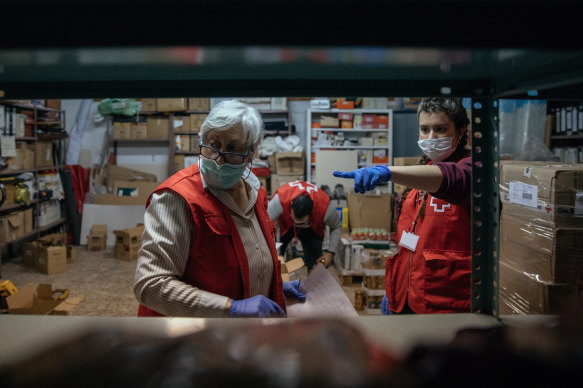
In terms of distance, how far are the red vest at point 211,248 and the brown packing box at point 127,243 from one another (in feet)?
14.5

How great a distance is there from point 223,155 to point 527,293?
3.91ft

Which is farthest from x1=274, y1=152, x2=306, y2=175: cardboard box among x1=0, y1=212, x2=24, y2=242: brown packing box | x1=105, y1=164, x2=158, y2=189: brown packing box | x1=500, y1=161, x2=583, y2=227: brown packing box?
x1=500, y1=161, x2=583, y2=227: brown packing box

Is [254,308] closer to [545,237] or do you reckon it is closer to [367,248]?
[545,237]

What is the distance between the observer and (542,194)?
1.35m

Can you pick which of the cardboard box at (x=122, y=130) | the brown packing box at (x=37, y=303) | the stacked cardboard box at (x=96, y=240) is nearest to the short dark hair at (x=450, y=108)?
the brown packing box at (x=37, y=303)

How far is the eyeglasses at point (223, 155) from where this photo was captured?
1.22 metres

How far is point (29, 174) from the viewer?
208 inches

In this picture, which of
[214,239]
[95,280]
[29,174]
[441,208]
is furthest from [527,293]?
[29,174]

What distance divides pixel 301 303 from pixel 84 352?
0.78m

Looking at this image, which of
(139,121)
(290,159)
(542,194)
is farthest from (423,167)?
(139,121)

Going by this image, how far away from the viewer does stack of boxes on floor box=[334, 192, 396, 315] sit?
139 inches

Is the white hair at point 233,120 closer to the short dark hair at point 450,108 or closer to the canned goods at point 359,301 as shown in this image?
the short dark hair at point 450,108

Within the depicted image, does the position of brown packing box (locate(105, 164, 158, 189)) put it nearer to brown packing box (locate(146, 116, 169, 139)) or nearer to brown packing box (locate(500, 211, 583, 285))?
brown packing box (locate(146, 116, 169, 139))

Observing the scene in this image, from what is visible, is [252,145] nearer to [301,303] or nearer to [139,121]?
[301,303]
